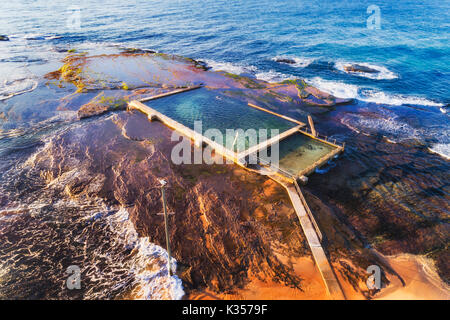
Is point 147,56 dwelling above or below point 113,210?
above

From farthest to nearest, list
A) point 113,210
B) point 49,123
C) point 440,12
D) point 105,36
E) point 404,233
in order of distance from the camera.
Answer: point 440,12
point 105,36
point 49,123
point 113,210
point 404,233

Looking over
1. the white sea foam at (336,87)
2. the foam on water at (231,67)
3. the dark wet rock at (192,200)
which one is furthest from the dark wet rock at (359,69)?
the dark wet rock at (192,200)

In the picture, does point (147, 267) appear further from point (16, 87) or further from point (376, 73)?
point (376, 73)

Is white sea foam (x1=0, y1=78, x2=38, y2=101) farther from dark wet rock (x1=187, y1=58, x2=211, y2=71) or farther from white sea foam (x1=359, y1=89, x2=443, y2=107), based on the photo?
white sea foam (x1=359, y1=89, x2=443, y2=107)

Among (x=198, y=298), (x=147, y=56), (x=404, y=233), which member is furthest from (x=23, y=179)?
(x=147, y=56)

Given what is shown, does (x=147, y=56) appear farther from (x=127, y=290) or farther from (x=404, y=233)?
(x=404, y=233)

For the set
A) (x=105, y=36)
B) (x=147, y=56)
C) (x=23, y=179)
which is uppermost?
(x=105, y=36)

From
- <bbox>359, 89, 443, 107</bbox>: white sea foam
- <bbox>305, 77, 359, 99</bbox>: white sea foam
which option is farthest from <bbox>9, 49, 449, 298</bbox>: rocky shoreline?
<bbox>359, 89, 443, 107</bbox>: white sea foam
